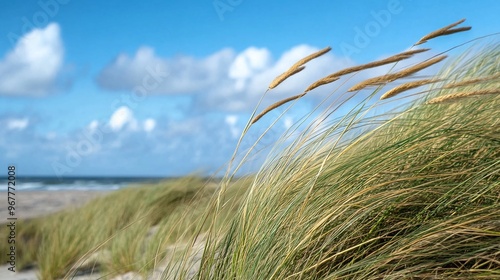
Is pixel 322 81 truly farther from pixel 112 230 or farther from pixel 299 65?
pixel 112 230

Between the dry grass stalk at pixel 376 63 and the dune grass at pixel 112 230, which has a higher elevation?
the dry grass stalk at pixel 376 63

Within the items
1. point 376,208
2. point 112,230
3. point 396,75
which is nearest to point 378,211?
point 376,208

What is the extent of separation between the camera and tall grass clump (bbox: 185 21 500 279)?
1782 millimetres

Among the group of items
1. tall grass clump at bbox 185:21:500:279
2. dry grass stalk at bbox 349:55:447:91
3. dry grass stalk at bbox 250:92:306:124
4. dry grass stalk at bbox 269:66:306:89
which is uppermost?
dry grass stalk at bbox 269:66:306:89

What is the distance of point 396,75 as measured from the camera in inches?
67.4

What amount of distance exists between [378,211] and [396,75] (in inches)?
19.2

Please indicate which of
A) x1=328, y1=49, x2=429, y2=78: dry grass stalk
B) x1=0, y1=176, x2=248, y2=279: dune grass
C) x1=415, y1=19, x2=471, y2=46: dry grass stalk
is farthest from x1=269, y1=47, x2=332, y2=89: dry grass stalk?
x1=0, y1=176, x2=248, y2=279: dune grass

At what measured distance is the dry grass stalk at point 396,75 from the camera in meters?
1.66

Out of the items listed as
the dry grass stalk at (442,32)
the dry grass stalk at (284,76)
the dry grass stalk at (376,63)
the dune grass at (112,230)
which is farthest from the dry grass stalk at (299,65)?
the dune grass at (112,230)

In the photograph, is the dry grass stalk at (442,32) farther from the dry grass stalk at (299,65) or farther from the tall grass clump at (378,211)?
the dry grass stalk at (299,65)

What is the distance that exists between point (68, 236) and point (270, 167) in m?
2.63

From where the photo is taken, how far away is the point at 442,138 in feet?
6.72

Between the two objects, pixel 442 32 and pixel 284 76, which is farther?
pixel 284 76

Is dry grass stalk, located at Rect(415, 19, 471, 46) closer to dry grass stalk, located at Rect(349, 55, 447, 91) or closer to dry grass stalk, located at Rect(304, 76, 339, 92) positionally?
dry grass stalk, located at Rect(349, 55, 447, 91)
